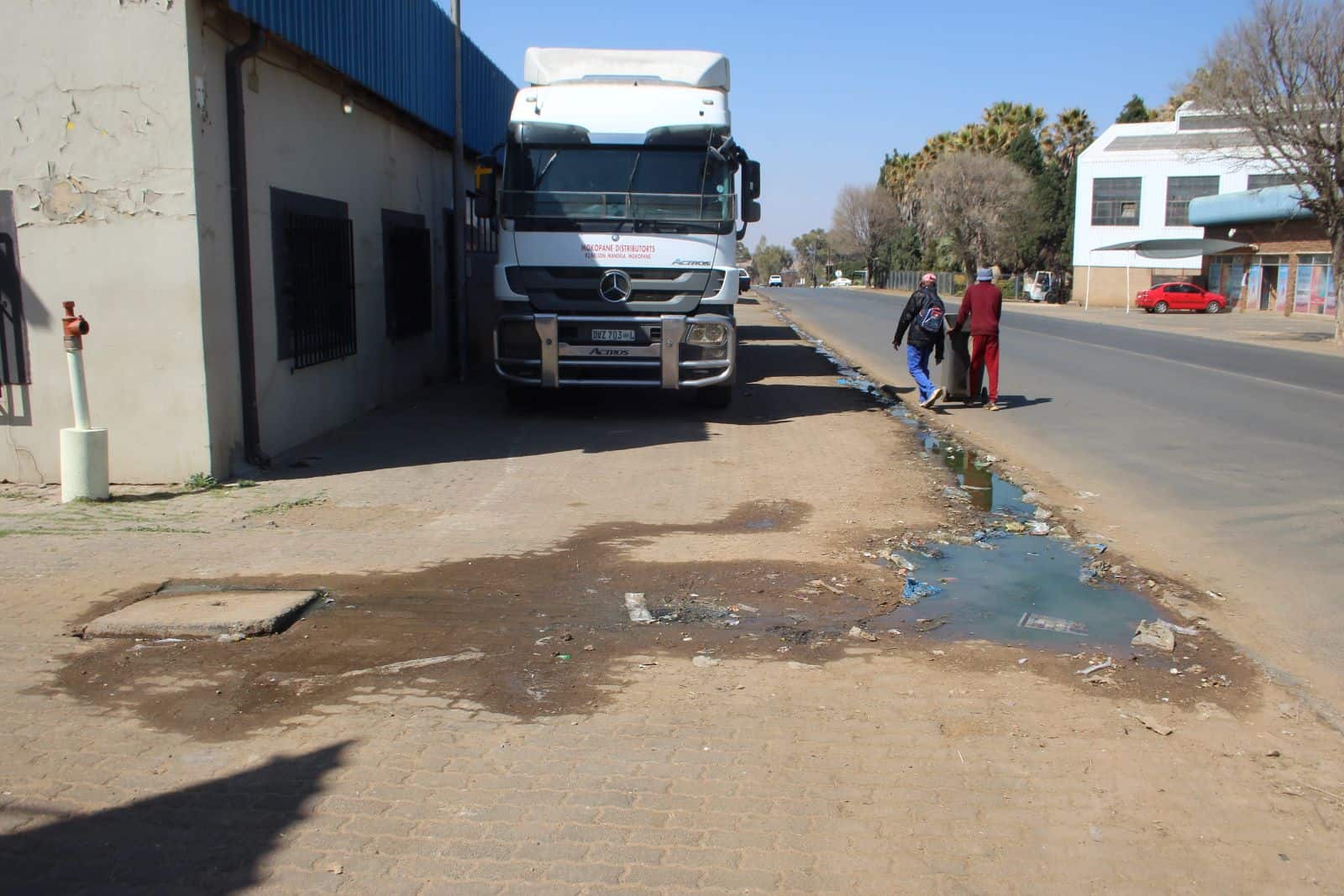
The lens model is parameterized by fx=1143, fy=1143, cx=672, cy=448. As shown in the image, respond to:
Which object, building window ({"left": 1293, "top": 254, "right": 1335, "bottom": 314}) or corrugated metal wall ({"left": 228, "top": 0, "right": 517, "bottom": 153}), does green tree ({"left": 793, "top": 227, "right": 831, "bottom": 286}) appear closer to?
building window ({"left": 1293, "top": 254, "right": 1335, "bottom": 314})

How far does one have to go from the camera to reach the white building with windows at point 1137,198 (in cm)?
6034

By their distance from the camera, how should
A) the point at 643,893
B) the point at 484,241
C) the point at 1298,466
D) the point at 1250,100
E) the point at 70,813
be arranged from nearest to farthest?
the point at 643,893 → the point at 70,813 → the point at 1298,466 → the point at 484,241 → the point at 1250,100

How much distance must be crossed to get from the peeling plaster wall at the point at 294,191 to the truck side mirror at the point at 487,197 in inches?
57.3

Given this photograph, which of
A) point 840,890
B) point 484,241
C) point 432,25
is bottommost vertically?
point 840,890

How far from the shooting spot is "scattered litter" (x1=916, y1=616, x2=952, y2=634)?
5.88 metres

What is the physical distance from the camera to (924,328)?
14391mm

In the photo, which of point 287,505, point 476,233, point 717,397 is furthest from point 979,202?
point 287,505

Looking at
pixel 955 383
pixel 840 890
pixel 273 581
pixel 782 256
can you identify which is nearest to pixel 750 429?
pixel 955 383

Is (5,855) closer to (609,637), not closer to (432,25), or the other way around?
(609,637)

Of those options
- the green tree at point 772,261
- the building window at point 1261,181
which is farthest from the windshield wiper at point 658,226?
the green tree at point 772,261

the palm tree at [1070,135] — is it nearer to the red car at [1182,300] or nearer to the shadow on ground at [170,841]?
the red car at [1182,300]

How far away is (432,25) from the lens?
16.4 metres

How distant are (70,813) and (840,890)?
251 centimetres

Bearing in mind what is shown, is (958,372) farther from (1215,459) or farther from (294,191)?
(294,191)
